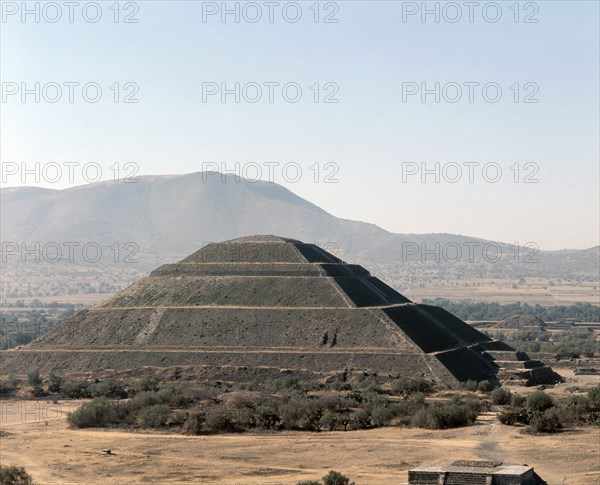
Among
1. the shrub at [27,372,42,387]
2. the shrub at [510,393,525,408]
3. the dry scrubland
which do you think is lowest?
the dry scrubland

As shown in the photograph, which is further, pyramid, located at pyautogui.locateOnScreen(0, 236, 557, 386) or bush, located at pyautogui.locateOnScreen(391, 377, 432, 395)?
pyramid, located at pyautogui.locateOnScreen(0, 236, 557, 386)

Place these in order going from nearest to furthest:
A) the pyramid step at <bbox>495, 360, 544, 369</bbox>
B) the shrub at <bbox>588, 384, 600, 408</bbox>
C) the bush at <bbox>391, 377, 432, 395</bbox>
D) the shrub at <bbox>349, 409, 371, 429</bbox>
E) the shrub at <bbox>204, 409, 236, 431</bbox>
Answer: the shrub at <bbox>204, 409, 236, 431</bbox>, the shrub at <bbox>349, 409, 371, 429</bbox>, the shrub at <bbox>588, 384, 600, 408</bbox>, the bush at <bbox>391, 377, 432, 395</bbox>, the pyramid step at <bbox>495, 360, 544, 369</bbox>

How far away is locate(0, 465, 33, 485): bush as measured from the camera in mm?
47594

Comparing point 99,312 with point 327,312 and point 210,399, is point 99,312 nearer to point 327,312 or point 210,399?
point 327,312

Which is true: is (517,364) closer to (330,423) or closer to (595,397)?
(595,397)

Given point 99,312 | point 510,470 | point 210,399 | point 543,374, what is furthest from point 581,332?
point 510,470

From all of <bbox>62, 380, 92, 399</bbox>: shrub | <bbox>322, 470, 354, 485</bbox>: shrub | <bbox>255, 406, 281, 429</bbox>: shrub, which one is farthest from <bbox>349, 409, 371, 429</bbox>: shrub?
<bbox>62, 380, 92, 399</bbox>: shrub

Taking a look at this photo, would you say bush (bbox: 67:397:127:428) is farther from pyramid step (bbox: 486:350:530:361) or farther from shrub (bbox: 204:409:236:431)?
pyramid step (bbox: 486:350:530:361)

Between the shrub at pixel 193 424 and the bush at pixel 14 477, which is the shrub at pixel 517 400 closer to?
the shrub at pixel 193 424

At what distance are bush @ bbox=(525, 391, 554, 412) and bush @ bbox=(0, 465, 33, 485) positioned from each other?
99.0ft

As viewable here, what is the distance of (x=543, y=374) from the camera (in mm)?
91375

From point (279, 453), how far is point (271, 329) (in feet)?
117

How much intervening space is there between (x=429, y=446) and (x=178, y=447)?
12.6 metres

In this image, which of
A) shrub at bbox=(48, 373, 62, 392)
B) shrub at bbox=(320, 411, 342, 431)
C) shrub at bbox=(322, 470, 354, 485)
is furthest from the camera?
shrub at bbox=(48, 373, 62, 392)
